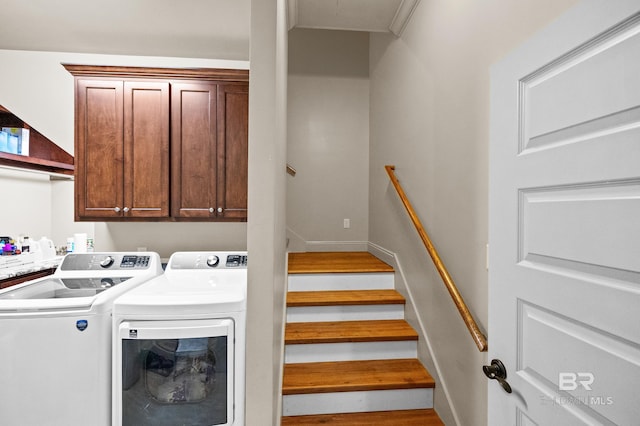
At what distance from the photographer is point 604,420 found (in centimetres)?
78

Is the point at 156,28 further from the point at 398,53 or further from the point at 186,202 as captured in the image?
the point at 398,53

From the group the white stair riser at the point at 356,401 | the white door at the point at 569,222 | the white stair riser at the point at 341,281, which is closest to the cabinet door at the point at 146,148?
the white stair riser at the point at 341,281

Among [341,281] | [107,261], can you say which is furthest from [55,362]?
[341,281]

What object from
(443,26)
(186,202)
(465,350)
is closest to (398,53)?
(443,26)

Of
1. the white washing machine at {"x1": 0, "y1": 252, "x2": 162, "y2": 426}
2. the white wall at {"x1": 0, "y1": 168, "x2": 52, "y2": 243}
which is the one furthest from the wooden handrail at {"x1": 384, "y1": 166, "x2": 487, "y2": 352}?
the white wall at {"x1": 0, "y1": 168, "x2": 52, "y2": 243}

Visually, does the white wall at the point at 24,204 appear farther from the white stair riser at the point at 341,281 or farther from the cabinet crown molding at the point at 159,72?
the white stair riser at the point at 341,281

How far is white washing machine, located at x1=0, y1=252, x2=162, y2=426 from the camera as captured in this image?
1.75m

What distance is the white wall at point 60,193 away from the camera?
9.68ft

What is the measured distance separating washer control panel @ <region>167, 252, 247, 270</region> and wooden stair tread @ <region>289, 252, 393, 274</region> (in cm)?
49

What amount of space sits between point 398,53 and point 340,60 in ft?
4.71

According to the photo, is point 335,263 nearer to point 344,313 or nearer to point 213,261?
point 344,313

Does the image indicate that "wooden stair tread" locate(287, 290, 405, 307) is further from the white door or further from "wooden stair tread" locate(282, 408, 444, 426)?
the white door

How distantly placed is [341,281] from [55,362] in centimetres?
197

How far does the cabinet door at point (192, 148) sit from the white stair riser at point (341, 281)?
974 mm
